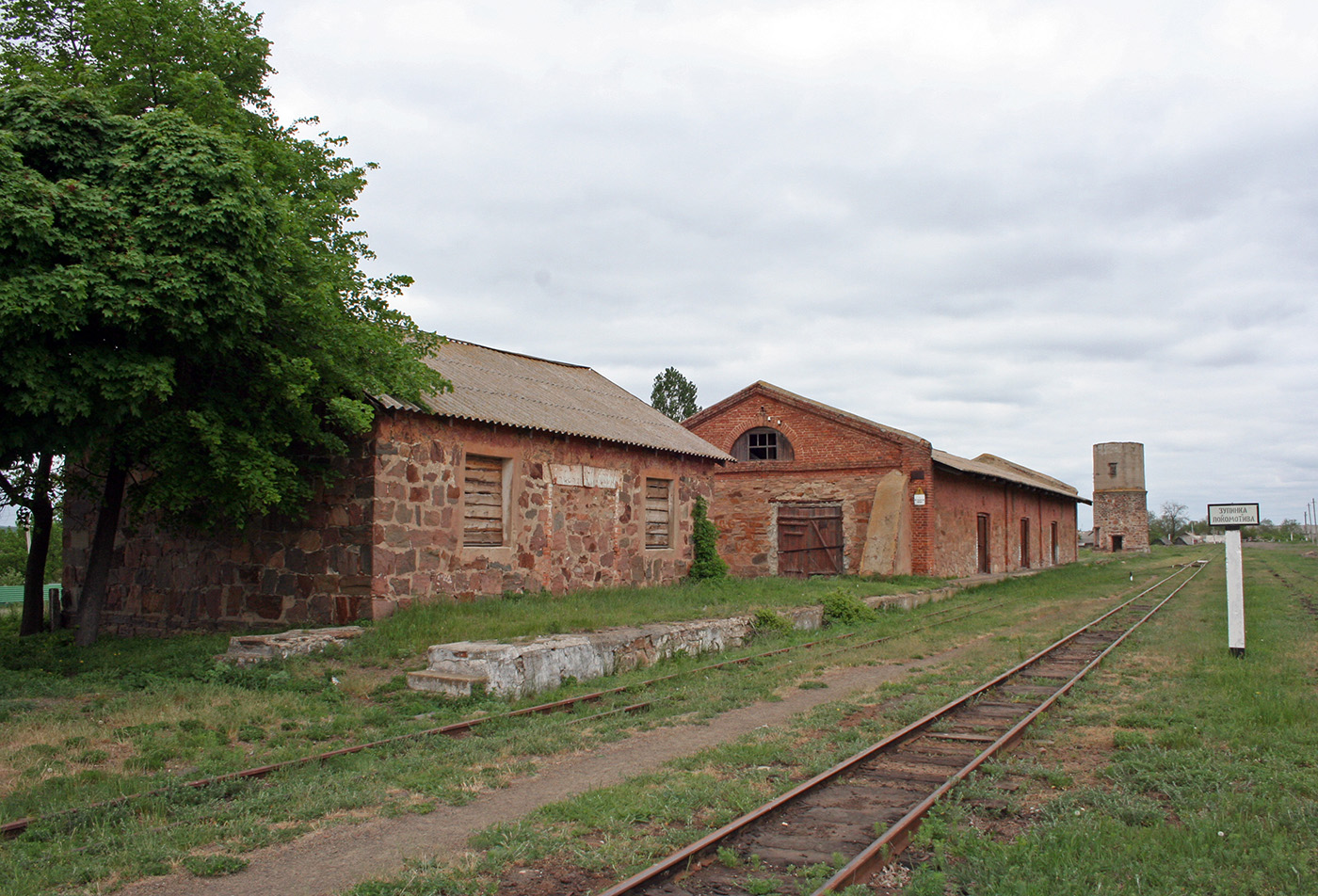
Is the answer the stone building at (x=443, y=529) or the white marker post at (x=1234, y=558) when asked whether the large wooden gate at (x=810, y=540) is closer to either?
the stone building at (x=443, y=529)

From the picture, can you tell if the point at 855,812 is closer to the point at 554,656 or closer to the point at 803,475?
the point at 554,656

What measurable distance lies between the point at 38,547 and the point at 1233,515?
18.3 m

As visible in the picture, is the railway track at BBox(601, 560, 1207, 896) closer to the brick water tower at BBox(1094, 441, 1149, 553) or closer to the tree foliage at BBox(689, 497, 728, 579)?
the tree foliage at BBox(689, 497, 728, 579)

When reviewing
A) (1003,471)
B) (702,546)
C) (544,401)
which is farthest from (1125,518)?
(544,401)

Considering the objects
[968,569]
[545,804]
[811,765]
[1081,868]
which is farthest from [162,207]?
[968,569]

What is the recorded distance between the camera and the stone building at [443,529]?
13.2 meters

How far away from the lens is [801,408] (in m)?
27.2

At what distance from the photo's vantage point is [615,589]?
56.5 feet

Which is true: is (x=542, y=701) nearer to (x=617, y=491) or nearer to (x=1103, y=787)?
(x=1103, y=787)

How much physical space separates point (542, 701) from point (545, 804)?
12.3 feet

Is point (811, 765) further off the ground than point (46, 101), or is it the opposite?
point (46, 101)

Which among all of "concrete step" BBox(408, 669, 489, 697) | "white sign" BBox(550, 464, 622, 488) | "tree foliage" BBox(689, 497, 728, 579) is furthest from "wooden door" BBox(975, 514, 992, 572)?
"concrete step" BBox(408, 669, 489, 697)

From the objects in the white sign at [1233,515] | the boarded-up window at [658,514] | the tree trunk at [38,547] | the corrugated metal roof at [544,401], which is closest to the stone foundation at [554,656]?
the corrugated metal roof at [544,401]

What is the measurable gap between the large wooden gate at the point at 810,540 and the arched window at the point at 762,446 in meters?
1.64
